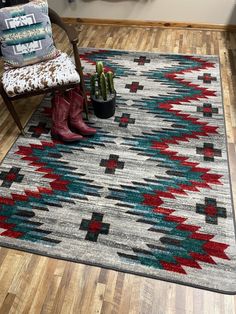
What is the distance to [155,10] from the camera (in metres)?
3.10

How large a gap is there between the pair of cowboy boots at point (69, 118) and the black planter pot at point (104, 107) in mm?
107

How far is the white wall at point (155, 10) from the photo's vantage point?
2959 millimetres

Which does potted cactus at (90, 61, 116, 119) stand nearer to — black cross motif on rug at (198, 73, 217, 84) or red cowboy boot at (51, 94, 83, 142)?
red cowboy boot at (51, 94, 83, 142)

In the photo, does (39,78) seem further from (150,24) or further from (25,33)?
(150,24)

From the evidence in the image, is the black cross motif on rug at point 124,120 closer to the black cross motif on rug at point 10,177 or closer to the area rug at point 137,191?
the area rug at point 137,191

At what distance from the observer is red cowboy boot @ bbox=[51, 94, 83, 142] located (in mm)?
1874

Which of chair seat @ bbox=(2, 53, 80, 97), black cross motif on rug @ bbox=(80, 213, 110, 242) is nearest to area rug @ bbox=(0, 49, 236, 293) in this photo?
black cross motif on rug @ bbox=(80, 213, 110, 242)

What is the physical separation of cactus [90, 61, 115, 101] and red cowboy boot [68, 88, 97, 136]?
0.12m

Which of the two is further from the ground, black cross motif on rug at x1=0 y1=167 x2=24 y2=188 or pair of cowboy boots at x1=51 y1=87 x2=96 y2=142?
pair of cowboy boots at x1=51 y1=87 x2=96 y2=142

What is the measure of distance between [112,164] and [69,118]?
47 cm

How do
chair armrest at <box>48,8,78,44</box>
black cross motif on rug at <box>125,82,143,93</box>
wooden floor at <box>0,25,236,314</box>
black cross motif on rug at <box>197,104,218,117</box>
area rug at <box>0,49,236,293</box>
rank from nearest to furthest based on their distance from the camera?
1. wooden floor at <box>0,25,236,314</box>
2. area rug at <box>0,49,236,293</box>
3. chair armrest at <box>48,8,78,44</box>
4. black cross motif on rug at <box>197,104,218,117</box>
5. black cross motif on rug at <box>125,82,143,93</box>

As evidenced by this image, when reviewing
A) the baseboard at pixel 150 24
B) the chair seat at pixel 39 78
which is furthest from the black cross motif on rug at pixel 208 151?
the baseboard at pixel 150 24

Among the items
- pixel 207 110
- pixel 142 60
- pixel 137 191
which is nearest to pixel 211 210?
pixel 137 191

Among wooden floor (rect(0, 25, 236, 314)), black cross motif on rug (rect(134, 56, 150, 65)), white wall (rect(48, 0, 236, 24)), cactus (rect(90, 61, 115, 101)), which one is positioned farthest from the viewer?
white wall (rect(48, 0, 236, 24))
